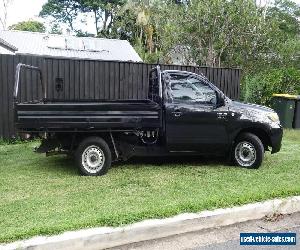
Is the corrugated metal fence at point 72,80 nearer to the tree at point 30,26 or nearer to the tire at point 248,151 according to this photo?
the tire at point 248,151

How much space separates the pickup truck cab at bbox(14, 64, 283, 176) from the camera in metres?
6.87

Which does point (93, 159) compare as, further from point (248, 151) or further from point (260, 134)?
point (260, 134)

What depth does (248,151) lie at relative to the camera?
25.6 ft

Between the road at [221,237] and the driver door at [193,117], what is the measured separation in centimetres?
244

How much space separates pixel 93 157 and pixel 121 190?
1.22 meters

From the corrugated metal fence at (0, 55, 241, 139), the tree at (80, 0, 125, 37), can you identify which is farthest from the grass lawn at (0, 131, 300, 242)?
the tree at (80, 0, 125, 37)

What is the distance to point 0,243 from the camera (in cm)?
427

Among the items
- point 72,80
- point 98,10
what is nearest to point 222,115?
point 72,80

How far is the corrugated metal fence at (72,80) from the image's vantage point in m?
10.2

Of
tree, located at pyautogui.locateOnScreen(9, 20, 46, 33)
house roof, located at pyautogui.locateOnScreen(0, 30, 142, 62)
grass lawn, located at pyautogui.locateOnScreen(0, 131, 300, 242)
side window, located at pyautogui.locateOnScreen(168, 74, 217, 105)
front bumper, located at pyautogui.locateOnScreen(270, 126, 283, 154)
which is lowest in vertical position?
grass lawn, located at pyautogui.locateOnScreen(0, 131, 300, 242)

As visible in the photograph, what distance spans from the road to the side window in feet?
9.40

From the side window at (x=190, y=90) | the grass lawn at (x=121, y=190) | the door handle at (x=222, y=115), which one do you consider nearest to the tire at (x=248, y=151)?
the grass lawn at (x=121, y=190)

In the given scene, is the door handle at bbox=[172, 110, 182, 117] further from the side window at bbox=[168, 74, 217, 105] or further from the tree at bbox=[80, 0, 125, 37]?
the tree at bbox=[80, 0, 125, 37]

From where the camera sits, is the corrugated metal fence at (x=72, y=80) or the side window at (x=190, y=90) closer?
the side window at (x=190, y=90)
